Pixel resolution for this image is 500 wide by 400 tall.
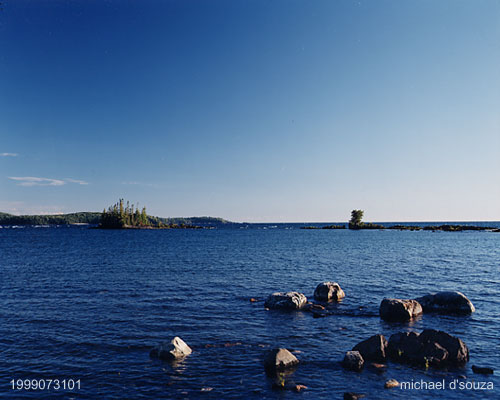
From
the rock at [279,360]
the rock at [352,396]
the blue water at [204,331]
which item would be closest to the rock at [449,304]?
the blue water at [204,331]

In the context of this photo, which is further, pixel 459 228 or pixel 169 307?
pixel 459 228

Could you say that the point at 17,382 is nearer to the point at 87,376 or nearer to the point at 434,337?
the point at 87,376

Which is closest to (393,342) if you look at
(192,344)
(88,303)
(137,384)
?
(192,344)

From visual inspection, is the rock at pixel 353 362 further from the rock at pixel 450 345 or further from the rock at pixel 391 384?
the rock at pixel 450 345

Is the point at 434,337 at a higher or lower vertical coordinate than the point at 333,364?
higher

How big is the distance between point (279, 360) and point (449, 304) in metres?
18.5

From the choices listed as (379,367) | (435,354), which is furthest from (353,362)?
(435,354)

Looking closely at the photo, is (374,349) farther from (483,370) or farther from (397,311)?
(397,311)

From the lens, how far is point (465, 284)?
3922 cm

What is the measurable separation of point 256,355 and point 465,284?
110 ft

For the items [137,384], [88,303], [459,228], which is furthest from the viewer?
[459,228]

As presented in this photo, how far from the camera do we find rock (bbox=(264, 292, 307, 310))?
2781cm

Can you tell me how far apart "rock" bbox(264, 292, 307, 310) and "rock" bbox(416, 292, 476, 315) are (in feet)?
34.6

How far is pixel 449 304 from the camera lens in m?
26.8
